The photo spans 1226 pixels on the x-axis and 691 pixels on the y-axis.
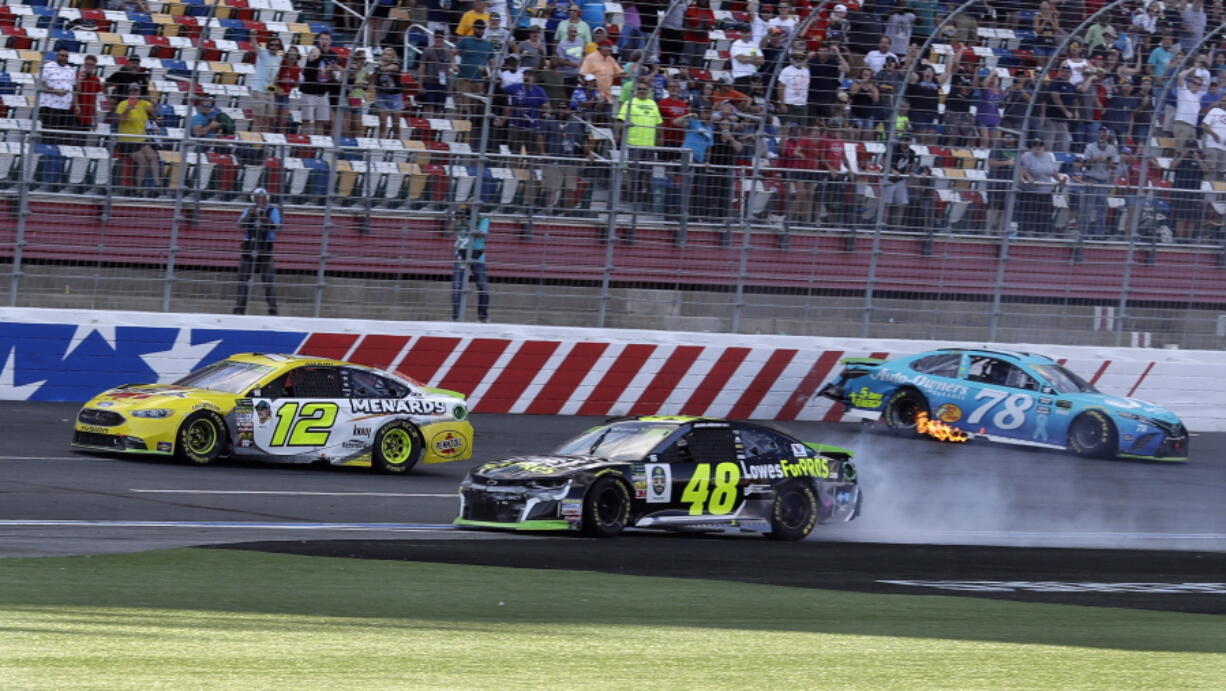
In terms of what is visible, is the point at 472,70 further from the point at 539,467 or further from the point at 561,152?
the point at 539,467

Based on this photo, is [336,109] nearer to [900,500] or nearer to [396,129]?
[396,129]

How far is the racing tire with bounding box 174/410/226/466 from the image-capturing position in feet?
55.5

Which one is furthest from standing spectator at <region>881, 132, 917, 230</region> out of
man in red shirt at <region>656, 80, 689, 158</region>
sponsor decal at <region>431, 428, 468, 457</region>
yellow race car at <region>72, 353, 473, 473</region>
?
sponsor decal at <region>431, 428, 468, 457</region>

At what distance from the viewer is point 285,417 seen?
1738cm

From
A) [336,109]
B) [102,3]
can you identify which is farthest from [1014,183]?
[102,3]

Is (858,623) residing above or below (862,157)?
below

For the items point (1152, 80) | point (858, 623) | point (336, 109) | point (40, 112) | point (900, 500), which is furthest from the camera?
point (1152, 80)

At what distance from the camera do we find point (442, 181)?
2141 cm

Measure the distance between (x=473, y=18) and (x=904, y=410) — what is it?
23.5 feet

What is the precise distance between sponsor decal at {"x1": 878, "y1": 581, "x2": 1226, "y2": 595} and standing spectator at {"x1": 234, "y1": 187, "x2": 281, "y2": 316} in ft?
33.8

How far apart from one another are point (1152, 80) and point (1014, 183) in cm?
305

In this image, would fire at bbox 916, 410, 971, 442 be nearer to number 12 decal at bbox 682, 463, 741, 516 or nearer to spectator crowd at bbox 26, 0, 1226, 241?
spectator crowd at bbox 26, 0, 1226, 241

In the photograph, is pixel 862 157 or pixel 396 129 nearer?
pixel 396 129

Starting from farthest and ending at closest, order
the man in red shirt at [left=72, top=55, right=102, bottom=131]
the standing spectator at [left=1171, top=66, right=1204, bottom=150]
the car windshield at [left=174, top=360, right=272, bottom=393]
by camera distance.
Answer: the standing spectator at [left=1171, top=66, right=1204, bottom=150] < the man in red shirt at [left=72, top=55, right=102, bottom=131] < the car windshield at [left=174, top=360, right=272, bottom=393]
